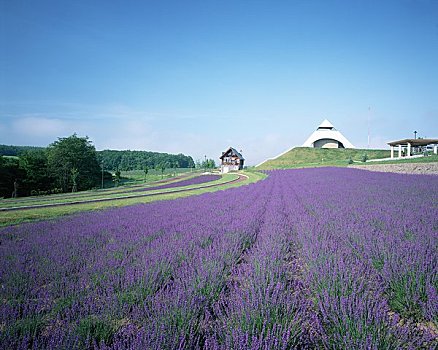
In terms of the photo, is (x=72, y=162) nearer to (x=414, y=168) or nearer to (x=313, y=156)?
(x=313, y=156)

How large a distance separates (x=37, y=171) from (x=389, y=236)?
50.0 metres

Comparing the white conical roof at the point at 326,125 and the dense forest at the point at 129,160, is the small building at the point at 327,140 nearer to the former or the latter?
the white conical roof at the point at 326,125

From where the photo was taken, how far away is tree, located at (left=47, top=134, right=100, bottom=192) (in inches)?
1816

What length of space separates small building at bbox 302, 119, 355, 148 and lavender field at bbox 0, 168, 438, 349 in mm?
75540

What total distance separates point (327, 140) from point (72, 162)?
64.3m

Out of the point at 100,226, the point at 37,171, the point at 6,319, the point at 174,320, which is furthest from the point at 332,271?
the point at 37,171

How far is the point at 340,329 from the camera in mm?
2156

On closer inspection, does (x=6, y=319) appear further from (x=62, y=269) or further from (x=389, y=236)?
(x=389, y=236)

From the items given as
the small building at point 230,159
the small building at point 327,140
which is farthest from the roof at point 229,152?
the small building at point 327,140

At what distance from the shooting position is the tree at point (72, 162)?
151ft

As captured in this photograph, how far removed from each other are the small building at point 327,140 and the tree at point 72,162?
56347 millimetres

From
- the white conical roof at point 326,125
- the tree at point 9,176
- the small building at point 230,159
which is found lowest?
the tree at point 9,176

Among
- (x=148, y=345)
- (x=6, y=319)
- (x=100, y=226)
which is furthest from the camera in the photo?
(x=100, y=226)

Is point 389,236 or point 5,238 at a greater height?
point 389,236
